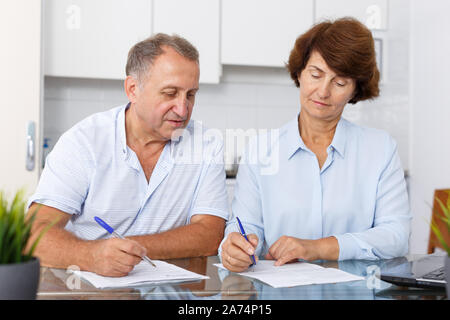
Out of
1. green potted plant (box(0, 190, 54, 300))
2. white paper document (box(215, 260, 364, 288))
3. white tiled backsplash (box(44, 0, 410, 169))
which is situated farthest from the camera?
white tiled backsplash (box(44, 0, 410, 169))

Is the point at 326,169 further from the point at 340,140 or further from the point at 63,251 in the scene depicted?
the point at 63,251

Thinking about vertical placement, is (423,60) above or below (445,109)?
above

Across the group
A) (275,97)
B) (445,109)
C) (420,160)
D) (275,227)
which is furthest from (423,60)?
(275,227)

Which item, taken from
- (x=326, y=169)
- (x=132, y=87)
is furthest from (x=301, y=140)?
(x=132, y=87)

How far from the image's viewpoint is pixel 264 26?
11.3 ft

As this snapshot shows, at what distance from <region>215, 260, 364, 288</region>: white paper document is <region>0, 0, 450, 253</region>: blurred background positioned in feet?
6.53

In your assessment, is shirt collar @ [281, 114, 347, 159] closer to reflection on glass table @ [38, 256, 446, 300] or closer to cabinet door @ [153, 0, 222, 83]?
reflection on glass table @ [38, 256, 446, 300]

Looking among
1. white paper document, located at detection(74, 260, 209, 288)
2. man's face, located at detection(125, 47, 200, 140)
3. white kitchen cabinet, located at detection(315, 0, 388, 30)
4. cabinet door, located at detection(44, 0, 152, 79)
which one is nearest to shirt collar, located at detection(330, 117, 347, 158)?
man's face, located at detection(125, 47, 200, 140)

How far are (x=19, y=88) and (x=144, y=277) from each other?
226cm

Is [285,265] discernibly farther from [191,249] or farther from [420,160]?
[420,160]

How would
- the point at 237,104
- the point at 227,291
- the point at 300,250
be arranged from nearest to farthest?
1. the point at 227,291
2. the point at 300,250
3. the point at 237,104

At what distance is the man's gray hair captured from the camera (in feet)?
5.36

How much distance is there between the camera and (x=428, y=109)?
3568mm

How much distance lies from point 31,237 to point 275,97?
3.20 meters
